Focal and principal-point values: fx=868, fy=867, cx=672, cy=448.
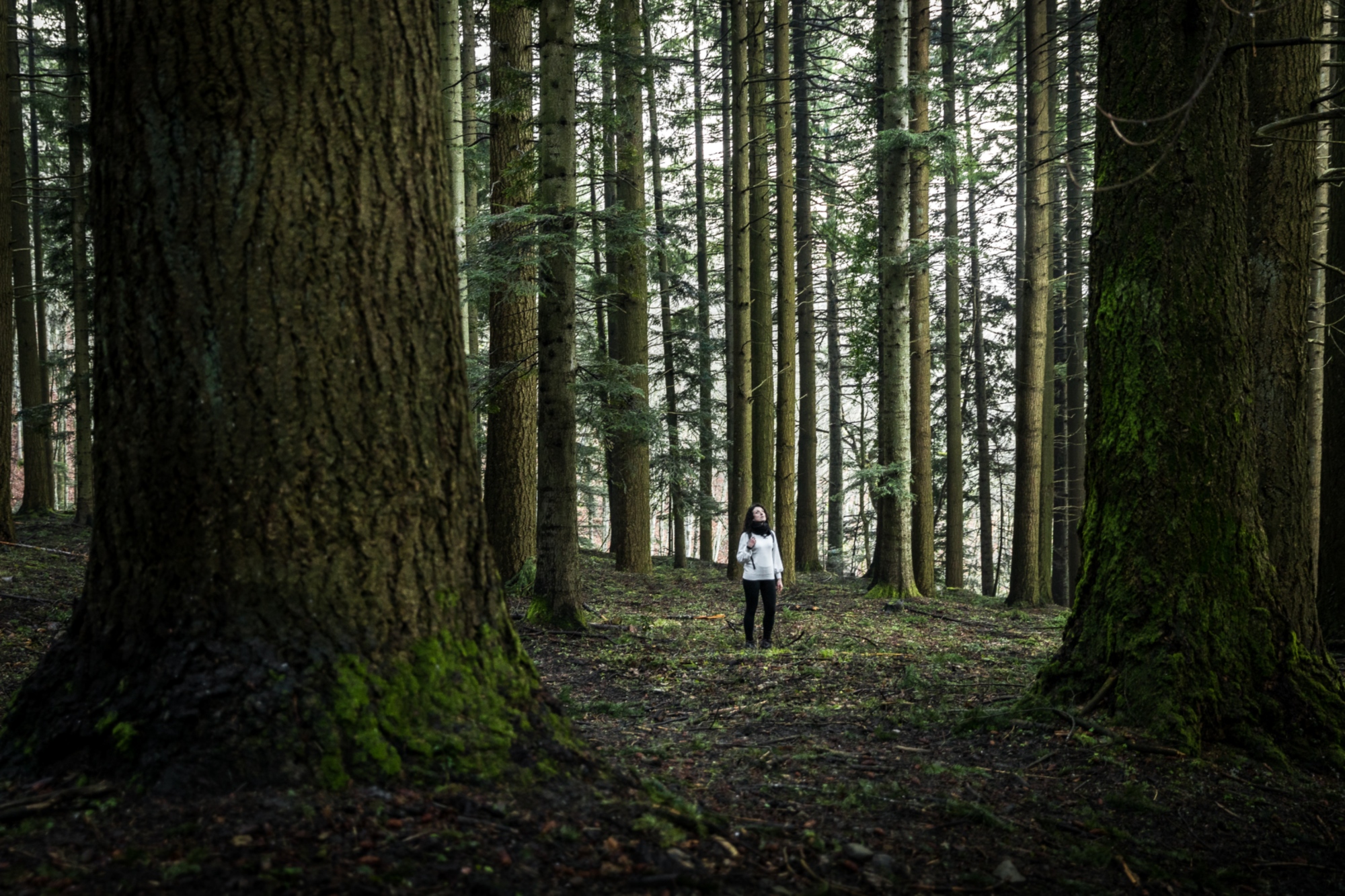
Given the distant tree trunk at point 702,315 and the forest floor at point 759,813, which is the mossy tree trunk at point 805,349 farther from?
the forest floor at point 759,813

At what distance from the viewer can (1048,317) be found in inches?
659

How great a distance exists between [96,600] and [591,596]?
31.8 ft

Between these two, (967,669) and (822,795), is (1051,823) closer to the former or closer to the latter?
(822,795)

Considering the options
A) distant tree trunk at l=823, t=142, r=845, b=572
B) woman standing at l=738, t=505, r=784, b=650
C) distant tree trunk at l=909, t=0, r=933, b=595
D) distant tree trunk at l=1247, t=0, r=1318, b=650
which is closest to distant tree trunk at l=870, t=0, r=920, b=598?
distant tree trunk at l=909, t=0, r=933, b=595

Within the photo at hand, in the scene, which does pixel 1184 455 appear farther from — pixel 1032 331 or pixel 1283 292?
pixel 1032 331

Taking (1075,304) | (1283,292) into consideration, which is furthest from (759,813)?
(1075,304)

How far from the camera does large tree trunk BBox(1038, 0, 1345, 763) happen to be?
489cm

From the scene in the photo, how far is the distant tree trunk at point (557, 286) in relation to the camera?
8.69 meters

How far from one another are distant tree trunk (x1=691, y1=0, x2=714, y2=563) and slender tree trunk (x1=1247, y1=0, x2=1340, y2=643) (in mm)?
12015

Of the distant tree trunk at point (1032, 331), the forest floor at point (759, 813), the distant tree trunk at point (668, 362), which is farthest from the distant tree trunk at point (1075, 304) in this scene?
the forest floor at point (759, 813)

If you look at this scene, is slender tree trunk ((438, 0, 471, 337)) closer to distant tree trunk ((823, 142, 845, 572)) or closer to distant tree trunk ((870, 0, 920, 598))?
distant tree trunk ((870, 0, 920, 598))

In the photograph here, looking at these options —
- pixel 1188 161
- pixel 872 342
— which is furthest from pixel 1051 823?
pixel 872 342

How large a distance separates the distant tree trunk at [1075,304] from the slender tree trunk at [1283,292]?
32.7 feet

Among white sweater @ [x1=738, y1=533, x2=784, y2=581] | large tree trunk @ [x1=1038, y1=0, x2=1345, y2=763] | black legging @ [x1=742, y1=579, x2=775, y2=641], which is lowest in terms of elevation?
black legging @ [x1=742, y1=579, x2=775, y2=641]
